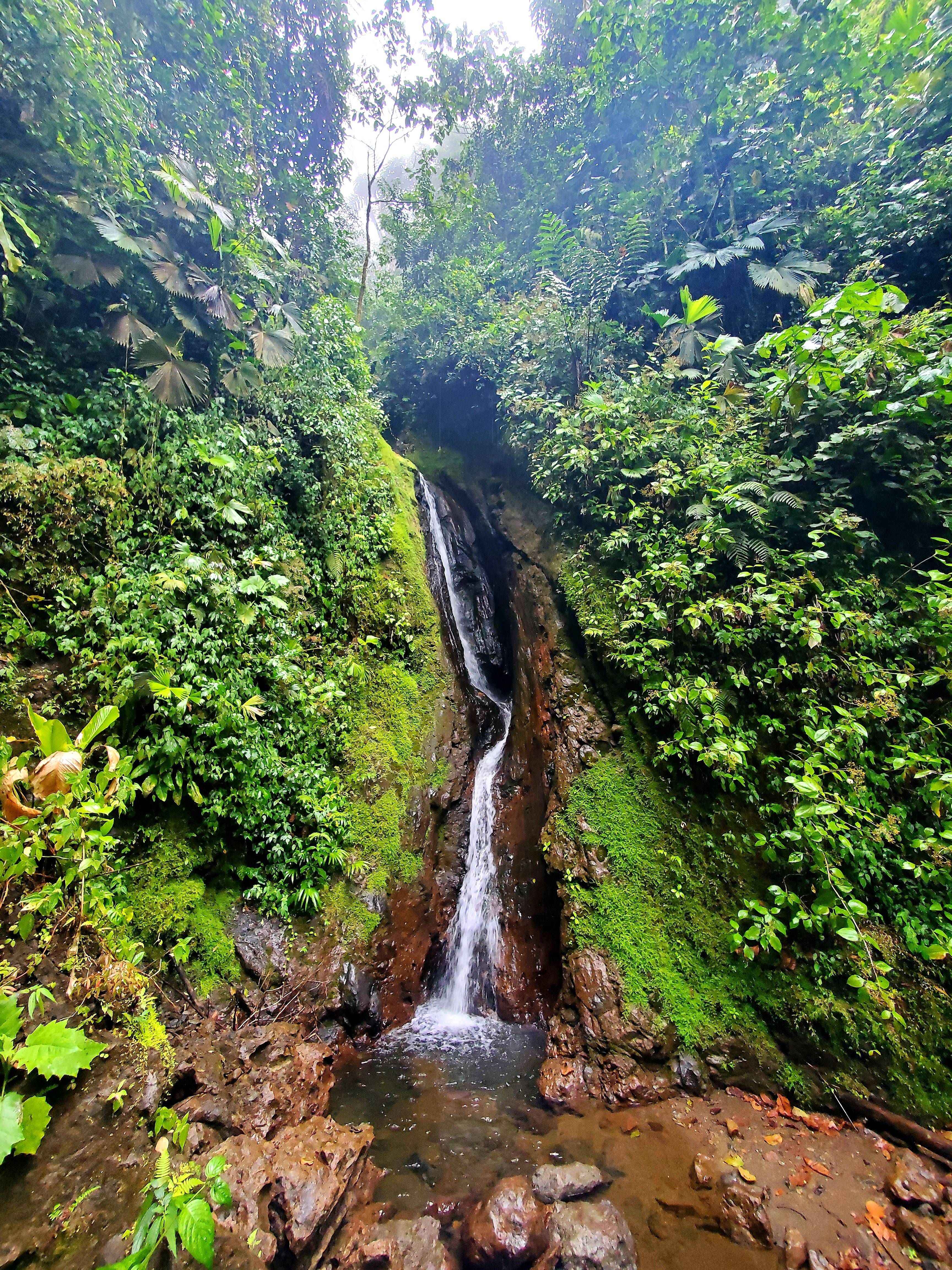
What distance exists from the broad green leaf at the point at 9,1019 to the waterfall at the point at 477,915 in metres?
4.54

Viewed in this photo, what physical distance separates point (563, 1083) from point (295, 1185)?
2446mm

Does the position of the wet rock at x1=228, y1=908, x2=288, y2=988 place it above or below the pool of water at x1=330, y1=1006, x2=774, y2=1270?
above

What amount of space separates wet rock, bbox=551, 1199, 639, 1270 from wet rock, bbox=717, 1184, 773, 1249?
2.19 feet

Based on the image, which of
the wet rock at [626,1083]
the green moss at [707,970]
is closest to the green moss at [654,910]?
the green moss at [707,970]

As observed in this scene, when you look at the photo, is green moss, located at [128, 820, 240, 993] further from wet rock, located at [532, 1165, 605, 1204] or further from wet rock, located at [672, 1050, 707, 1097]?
wet rock, located at [672, 1050, 707, 1097]

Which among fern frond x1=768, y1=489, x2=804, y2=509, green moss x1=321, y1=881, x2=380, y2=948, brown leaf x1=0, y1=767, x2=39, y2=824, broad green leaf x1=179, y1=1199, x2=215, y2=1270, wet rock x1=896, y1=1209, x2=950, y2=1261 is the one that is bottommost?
wet rock x1=896, y1=1209, x2=950, y2=1261

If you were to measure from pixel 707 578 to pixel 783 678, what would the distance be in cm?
149

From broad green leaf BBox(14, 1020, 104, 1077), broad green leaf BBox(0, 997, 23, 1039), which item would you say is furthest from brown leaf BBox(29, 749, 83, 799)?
broad green leaf BBox(14, 1020, 104, 1077)

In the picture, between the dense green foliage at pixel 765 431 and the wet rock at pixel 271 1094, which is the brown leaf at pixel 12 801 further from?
the dense green foliage at pixel 765 431

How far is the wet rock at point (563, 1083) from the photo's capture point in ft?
14.2

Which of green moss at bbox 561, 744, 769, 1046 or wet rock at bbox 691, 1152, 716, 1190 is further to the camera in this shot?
green moss at bbox 561, 744, 769, 1046

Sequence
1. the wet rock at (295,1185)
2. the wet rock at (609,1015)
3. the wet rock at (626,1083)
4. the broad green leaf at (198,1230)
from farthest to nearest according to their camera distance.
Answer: the wet rock at (609,1015)
the wet rock at (626,1083)
the wet rock at (295,1185)
the broad green leaf at (198,1230)

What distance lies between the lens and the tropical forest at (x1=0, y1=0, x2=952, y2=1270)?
10.3 ft

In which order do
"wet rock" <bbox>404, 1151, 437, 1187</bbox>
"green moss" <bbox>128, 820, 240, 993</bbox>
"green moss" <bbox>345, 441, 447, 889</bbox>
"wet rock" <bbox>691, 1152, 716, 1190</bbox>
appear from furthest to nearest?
"green moss" <bbox>345, 441, 447, 889</bbox> → "green moss" <bbox>128, 820, 240, 993</bbox> → "wet rock" <bbox>404, 1151, 437, 1187</bbox> → "wet rock" <bbox>691, 1152, 716, 1190</bbox>
